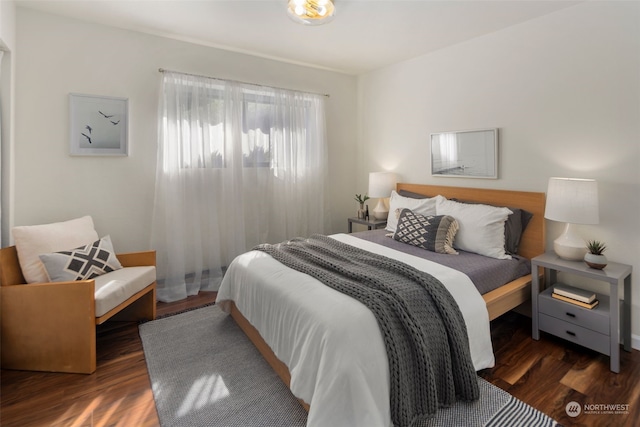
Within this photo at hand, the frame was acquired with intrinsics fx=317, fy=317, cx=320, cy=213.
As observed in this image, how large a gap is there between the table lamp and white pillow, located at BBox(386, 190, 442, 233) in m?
0.99

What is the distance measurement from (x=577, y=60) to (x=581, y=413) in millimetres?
2424

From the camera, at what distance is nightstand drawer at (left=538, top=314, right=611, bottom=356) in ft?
6.73

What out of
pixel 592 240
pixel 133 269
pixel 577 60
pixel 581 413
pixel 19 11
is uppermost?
pixel 19 11

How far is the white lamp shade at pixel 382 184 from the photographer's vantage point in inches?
151

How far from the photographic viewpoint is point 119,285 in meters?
2.27

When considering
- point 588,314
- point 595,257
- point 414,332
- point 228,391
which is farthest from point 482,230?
point 228,391

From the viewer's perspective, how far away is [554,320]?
2.29 metres

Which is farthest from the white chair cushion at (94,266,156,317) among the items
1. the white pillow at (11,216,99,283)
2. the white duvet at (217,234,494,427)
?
the white duvet at (217,234,494,427)

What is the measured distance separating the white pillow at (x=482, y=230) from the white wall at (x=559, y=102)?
1.55ft

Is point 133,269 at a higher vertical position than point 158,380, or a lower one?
higher

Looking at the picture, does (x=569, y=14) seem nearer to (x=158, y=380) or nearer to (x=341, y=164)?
(x=341, y=164)

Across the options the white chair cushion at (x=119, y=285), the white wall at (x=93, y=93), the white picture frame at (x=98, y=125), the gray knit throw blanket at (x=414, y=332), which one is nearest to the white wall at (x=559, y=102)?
the gray knit throw blanket at (x=414, y=332)

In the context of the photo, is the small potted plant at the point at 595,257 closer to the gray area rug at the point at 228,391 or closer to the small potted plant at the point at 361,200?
the gray area rug at the point at 228,391

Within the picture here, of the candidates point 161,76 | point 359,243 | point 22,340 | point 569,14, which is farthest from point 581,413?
point 161,76
